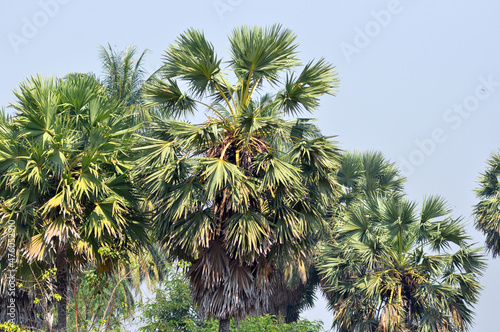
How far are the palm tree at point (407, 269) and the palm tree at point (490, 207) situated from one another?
1074cm

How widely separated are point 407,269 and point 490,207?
38.3 feet

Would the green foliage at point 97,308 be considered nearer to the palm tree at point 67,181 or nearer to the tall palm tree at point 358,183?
the palm tree at point 67,181

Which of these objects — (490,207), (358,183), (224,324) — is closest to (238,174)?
(224,324)

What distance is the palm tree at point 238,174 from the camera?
12.2 m

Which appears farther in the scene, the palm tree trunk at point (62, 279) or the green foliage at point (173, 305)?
the green foliage at point (173, 305)

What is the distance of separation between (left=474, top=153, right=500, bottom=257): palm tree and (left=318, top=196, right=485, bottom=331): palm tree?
10744 millimetres

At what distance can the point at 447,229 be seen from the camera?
16672 millimetres

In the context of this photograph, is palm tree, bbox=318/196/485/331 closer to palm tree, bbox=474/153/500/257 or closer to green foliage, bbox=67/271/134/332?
green foliage, bbox=67/271/134/332

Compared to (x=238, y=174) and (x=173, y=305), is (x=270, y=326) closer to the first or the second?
(x=173, y=305)

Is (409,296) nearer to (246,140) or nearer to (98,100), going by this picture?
(246,140)

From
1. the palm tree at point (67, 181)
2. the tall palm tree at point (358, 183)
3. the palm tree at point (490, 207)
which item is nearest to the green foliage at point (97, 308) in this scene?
the palm tree at point (67, 181)

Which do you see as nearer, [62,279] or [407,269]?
[62,279]

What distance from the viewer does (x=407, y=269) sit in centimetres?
1719

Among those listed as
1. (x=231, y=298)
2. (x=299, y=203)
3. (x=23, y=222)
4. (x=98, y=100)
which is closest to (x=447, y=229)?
(x=299, y=203)
